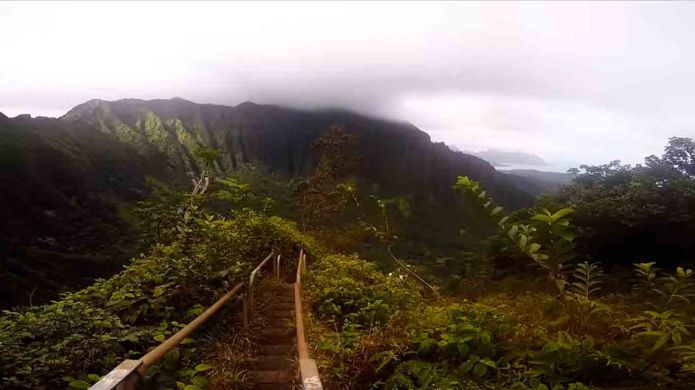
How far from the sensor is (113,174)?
109500 mm

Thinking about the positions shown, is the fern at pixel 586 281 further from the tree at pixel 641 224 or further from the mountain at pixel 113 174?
the tree at pixel 641 224

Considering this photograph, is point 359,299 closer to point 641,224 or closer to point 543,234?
point 543,234

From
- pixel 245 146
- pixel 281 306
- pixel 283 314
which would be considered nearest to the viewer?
pixel 283 314

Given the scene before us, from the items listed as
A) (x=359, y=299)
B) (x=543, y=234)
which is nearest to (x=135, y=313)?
(x=359, y=299)

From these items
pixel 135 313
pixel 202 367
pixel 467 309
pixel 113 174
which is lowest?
pixel 113 174

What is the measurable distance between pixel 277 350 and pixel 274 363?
419 millimetres

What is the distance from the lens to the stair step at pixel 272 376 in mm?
4567

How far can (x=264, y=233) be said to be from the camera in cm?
1277

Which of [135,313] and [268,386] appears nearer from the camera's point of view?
[268,386]

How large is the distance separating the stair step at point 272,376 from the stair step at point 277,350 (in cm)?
54

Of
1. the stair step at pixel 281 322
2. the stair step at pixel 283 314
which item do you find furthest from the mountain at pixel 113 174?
the stair step at pixel 283 314

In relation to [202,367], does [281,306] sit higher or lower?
lower

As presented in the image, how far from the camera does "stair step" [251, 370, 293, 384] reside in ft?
15.0

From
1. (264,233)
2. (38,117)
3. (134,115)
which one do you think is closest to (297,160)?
(134,115)
